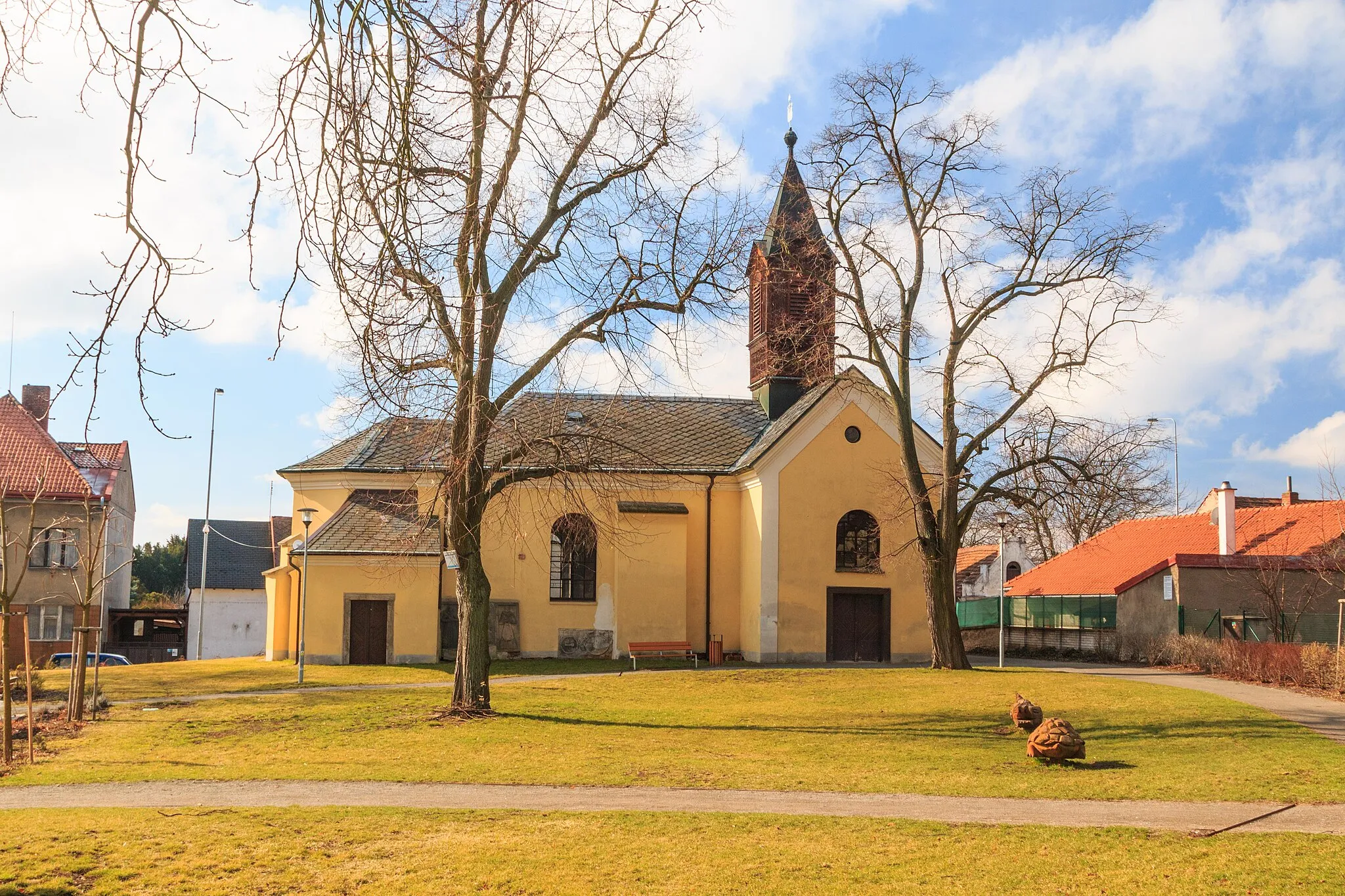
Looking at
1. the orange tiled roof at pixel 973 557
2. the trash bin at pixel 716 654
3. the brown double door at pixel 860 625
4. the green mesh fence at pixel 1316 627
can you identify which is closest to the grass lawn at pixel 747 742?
the trash bin at pixel 716 654

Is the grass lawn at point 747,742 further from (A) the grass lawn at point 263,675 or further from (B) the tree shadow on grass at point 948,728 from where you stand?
(A) the grass lawn at point 263,675

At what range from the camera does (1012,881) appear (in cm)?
906

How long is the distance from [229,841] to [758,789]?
5985mm

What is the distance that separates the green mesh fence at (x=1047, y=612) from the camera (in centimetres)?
3431

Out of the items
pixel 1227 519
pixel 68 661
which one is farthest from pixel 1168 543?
pixel 68 661

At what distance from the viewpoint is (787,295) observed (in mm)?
34875

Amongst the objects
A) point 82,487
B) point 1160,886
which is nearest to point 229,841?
point 1160,886

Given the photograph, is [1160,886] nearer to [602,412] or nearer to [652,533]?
[602,412]

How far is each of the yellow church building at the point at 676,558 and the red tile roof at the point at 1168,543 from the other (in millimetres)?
8309

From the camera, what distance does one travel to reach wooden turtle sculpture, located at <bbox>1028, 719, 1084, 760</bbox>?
49.1ft

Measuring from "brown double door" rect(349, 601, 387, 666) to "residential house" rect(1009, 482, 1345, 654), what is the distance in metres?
20.5

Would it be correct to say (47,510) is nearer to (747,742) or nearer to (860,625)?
(860,625)

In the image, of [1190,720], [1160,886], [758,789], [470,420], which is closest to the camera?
[1160,886]

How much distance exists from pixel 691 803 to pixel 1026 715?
24.2 ft
